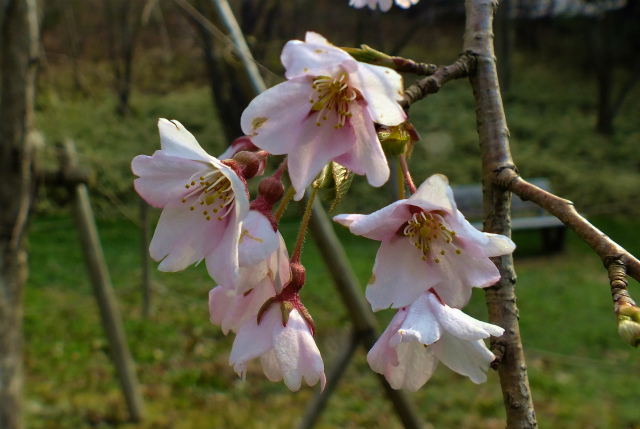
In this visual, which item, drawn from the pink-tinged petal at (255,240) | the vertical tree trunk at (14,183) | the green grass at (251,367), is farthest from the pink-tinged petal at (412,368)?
the green grass at (251,367)

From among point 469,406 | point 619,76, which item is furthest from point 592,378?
point 619,76

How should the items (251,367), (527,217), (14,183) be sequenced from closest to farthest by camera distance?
(14,183) → (251,367) → (527,217)

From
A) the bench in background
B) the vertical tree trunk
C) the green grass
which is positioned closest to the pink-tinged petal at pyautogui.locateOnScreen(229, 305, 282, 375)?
the vertical tree trunk

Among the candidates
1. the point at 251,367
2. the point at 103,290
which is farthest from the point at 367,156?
the point at 251,367

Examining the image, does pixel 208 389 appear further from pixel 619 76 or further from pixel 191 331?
pixel 619 76

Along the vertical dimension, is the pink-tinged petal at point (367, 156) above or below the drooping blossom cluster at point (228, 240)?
above

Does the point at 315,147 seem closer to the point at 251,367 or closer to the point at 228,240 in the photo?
the point at 228,240

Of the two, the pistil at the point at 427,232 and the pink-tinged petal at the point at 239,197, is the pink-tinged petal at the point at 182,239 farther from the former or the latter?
the pistil at the point at 427,232
